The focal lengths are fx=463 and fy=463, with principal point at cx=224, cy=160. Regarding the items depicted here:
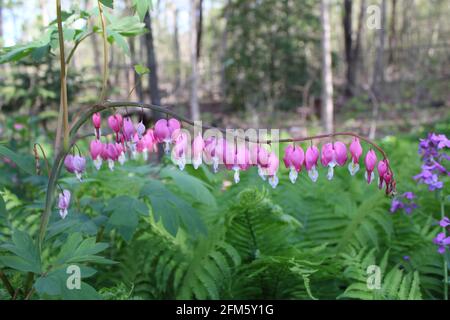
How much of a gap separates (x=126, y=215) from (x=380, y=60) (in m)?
12.4

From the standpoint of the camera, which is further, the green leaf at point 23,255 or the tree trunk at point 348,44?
the tree trunk at point 348,44

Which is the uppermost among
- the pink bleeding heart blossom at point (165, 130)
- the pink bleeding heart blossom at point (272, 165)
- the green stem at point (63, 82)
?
the green stem at point (63, 82)

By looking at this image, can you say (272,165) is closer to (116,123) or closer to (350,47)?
(116,123)

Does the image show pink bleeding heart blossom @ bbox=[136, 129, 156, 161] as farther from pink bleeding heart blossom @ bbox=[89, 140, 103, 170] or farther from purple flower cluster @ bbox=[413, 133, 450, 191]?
purple flower cluster @ bbox=[413, 133, 450, 191]

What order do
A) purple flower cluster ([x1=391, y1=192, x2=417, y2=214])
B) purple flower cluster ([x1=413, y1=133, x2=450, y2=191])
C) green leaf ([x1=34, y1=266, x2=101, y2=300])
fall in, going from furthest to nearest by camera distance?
purple flower cluster ([x1=391, y1=192, x2=417, y2=214]) → purple flower cluster ([x1=413, y1=133, x2=450, y2=191]) → green leaf ([x1=34, y1=266, x2=101, y2=300])

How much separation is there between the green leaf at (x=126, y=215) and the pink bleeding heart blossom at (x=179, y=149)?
0.94 ft

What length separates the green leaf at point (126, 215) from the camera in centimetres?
136

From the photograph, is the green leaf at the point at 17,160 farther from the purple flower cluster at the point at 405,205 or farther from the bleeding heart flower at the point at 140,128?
the purple flower cluster at the point at 405,205

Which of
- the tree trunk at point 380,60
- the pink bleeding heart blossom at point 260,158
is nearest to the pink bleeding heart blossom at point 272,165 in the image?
the pink bleeding heart blossom at point 260,158

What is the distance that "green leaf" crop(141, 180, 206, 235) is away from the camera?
136 centimetres

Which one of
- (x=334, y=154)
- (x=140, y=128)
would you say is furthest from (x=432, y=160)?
(x=140, y=128)

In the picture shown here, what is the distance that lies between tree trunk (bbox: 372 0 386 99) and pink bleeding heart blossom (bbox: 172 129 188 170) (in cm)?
1135

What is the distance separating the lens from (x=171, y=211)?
1.38 metres

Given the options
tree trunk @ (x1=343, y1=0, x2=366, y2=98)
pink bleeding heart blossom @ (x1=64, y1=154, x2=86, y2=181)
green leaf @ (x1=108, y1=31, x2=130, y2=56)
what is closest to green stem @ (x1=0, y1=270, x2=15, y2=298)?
pink bleeding heart blossom @ (x1=64, y1=154, x2=86, y2=181)
